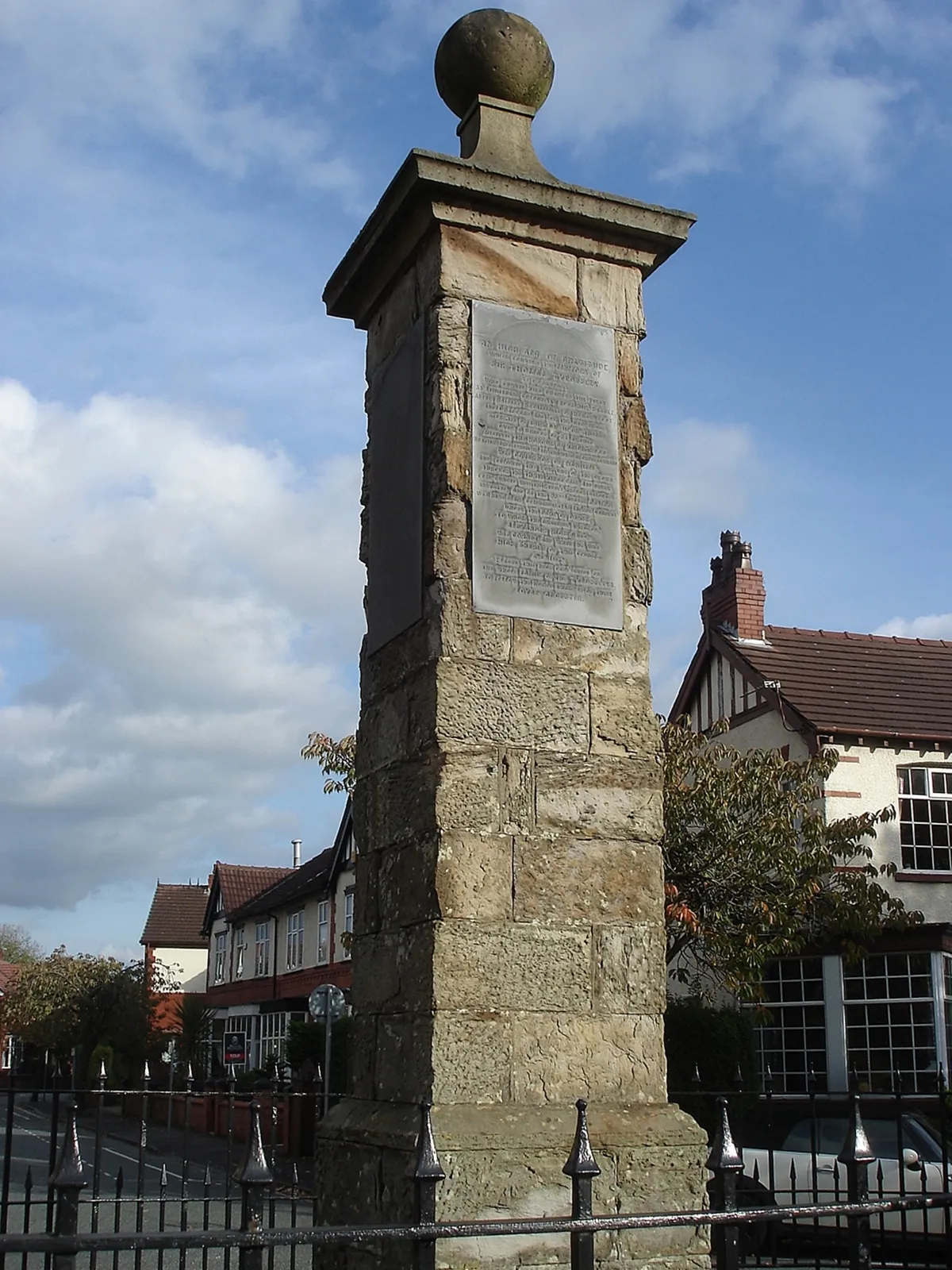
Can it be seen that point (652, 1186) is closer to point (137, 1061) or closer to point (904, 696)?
point (904, 696)

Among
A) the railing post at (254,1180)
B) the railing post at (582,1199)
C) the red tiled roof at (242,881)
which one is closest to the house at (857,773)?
the railing post at (582,1199)

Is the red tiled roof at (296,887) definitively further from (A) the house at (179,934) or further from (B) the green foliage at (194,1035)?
(A) the house at (179,934)

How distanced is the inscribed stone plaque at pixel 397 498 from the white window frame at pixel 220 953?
129 ft

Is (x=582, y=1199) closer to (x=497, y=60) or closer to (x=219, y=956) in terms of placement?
(x=497, y=60)

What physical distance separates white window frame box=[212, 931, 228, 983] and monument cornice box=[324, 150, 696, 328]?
131ft

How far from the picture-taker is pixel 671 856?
15.8m

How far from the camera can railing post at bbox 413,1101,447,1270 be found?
296cm

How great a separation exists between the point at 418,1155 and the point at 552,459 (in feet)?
8.44

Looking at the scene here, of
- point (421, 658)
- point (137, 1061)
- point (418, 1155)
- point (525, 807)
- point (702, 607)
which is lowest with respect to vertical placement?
point (137, 1061)

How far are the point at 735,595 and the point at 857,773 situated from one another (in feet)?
13.8

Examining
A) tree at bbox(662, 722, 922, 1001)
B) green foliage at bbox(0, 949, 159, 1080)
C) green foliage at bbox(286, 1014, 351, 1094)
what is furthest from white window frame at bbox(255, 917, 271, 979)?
tree at bbox(662, 722, 922, 1001)

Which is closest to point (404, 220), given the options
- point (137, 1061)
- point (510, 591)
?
point (510, 591)

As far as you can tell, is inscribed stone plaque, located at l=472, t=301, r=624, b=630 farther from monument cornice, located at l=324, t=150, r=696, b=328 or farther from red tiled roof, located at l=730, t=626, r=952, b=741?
red tiled roof, located at l=730, t=626, r=952, b=741

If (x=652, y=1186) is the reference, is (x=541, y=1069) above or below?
above
